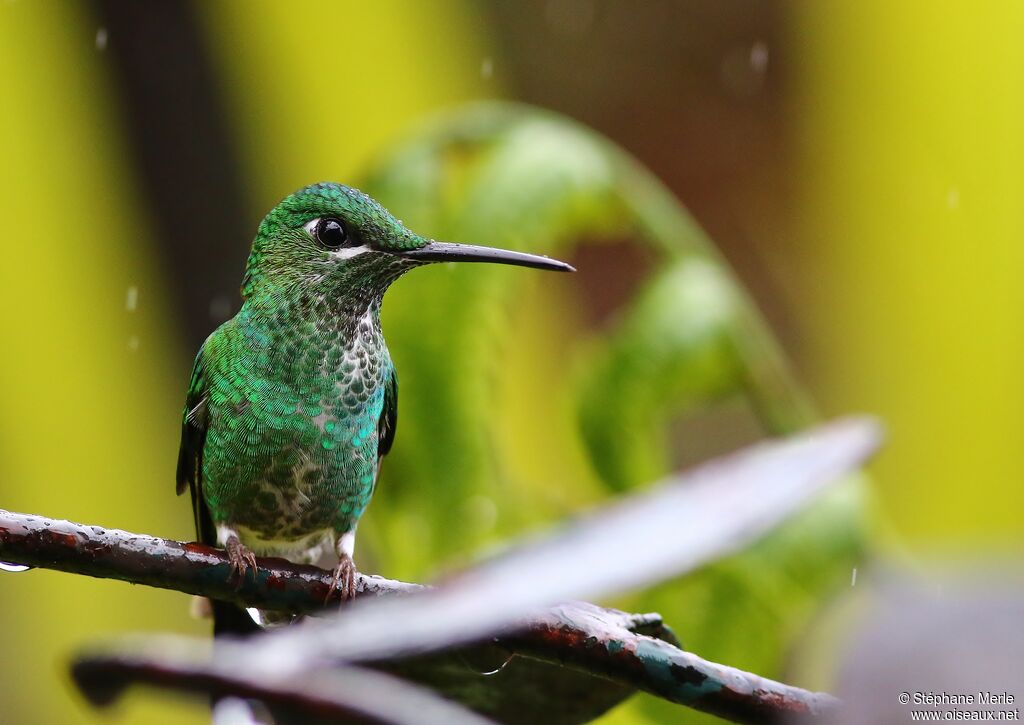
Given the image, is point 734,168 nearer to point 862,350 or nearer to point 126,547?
point 862,350

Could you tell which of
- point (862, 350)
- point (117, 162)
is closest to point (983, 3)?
point (862, 350)

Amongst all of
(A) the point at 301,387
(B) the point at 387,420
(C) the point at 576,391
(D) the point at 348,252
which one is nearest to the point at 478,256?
(D) the point at 348,252

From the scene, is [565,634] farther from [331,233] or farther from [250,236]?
[250,236]

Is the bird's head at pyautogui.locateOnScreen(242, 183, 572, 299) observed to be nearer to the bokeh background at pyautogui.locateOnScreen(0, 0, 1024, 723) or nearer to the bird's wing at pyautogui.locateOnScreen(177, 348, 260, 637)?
the bird's wing at pyautogui.locateOnScreen(177, 348, 260, 637)

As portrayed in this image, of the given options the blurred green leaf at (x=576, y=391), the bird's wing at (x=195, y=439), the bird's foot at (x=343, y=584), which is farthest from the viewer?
the blurred green leaf at (x=576, y=391)

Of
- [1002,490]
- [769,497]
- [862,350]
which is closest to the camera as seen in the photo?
[769,497]

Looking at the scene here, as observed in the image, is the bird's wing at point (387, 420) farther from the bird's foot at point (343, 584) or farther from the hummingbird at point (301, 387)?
the bird's foot at point (343, 584)

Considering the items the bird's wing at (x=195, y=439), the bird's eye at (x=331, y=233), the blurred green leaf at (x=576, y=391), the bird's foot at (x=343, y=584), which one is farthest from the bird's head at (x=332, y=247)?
the blurred green leaf at (x=576, y=391)
